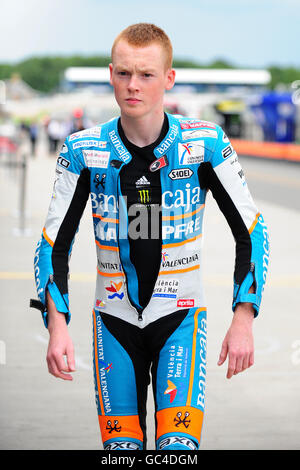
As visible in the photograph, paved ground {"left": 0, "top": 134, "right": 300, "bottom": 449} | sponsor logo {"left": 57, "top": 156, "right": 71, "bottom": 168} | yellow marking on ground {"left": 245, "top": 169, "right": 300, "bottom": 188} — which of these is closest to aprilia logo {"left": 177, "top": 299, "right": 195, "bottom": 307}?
sponsor logo {"left": 57, "top": 156, "right": 71, "bottom": 168}

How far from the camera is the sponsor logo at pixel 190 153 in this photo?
3131 mm

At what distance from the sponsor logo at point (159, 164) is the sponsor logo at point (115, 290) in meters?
0.43

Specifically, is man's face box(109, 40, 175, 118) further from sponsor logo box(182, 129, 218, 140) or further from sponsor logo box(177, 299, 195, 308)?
sponsor logo box(177, 299, 195, 308)

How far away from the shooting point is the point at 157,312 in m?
3.14

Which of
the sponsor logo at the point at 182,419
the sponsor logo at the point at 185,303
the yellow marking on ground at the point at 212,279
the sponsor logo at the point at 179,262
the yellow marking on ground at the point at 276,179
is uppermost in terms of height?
the sponsor logo at the point at 179,262

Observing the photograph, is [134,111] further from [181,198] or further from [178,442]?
[178,442]

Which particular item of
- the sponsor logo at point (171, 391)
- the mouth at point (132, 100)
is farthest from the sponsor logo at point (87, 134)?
the sponsor logo at point (171, 391)

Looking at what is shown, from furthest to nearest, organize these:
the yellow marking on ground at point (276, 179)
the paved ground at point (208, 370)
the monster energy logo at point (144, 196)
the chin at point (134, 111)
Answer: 1. the yellow marking on ground at point (276, 179)
2. the paved ground at point (208, 370)
3. the monster energy logo at point (144, 196)
4. the chin at point (134, 111)

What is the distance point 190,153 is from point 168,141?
89mm

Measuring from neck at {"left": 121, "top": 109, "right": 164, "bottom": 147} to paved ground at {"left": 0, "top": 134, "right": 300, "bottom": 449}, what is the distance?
2.59 meters

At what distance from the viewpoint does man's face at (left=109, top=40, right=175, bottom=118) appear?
2.97 meters

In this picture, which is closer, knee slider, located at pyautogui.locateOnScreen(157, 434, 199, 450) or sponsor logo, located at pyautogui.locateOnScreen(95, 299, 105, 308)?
knee slider, located at pyautogui.locateOnScreen(157, 434, 199, 450)

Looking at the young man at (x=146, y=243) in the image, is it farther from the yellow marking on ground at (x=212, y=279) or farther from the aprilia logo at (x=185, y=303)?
the yellow marking on ground at (x=212, y=279)
